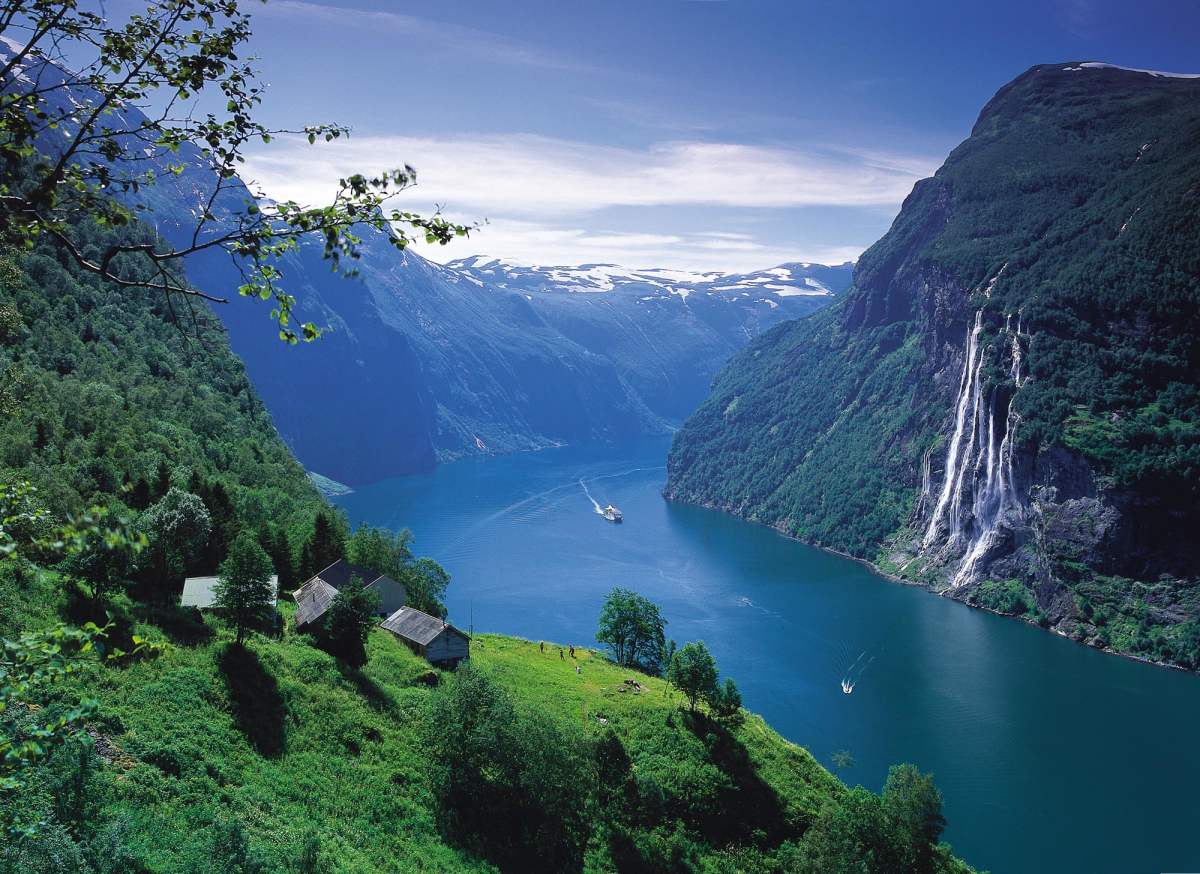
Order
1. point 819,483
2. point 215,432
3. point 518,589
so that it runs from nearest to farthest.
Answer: point 215,432, point 518,589, point 819,483

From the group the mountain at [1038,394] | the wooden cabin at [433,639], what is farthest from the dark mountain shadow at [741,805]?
the mountain at [1038,394]

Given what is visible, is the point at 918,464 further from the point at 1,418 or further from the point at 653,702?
the point at 1,418

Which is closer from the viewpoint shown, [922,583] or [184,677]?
[184,677]

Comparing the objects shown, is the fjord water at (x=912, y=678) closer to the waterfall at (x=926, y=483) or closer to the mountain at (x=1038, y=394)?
the mountain at (x=1038, y=394)

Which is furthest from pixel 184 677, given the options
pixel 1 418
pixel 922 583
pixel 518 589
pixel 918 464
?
pixel 918 464

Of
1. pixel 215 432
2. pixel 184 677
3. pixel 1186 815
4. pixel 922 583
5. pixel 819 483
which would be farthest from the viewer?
pixel 819 483

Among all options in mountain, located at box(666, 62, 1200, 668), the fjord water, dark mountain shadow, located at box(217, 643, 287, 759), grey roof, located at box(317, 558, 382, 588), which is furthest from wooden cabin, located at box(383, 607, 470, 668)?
mountain, located at box(666, 62, 1200, 668)
